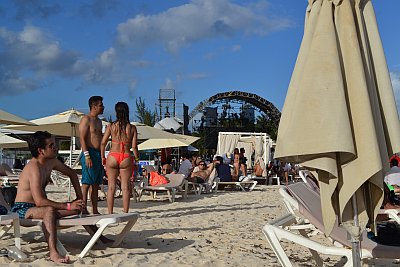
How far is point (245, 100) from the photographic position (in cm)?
4562

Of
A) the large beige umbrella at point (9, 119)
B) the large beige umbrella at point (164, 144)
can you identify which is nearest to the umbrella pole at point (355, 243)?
the large beige umbrella at point (9, 119)

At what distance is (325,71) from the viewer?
273 centimetres

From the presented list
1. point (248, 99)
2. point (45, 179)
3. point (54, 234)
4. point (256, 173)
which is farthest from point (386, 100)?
point (248, 99)

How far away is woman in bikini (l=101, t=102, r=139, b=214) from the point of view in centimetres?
639

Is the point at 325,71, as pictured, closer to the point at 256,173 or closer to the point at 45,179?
the point at 45,179

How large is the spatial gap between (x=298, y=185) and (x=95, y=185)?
2.93 meters

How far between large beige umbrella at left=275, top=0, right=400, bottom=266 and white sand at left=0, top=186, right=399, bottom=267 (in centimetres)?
178

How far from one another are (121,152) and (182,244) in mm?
1789

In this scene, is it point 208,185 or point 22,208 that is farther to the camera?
point 208,185

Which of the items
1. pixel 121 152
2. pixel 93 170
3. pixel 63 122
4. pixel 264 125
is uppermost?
pixel 264 125

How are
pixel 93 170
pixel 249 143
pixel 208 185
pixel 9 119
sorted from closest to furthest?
pixel 93 170
pixel 9 119
pixel 208 185
pixel 249 143

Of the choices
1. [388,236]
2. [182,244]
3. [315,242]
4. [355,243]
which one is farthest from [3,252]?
[388,236]

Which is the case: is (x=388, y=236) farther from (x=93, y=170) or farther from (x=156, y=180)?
(x=156, y=180)

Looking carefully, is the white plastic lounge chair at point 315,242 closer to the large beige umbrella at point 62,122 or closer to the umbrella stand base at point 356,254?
the umbrella stand base at point 356,254
